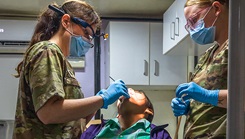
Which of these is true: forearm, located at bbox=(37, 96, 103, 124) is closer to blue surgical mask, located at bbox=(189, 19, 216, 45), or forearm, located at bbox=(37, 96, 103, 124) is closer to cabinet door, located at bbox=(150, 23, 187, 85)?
blue surgical mask, located at bbox=(189, 19, 216, 45)

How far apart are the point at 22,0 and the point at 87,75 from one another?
1.06 m

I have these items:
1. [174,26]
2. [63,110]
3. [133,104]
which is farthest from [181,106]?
[174,26]

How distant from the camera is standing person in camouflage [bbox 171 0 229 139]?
1453 millimetres

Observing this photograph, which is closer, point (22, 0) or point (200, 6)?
point (200, 6)

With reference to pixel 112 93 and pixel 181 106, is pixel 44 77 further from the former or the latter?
pixel 181 106

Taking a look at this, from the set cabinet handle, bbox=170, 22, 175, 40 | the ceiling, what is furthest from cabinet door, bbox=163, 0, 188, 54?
the ceiling

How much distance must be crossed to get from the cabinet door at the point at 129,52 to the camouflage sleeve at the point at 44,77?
7.21 ft

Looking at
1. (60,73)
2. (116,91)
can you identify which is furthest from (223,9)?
(60,73)

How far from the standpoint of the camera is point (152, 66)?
3.71 metres

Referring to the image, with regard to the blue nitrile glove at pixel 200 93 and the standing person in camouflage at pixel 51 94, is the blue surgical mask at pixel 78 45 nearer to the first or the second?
the standing person in camouflage at pixel 51 94

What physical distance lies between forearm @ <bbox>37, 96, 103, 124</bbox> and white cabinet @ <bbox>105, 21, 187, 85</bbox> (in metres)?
2.17

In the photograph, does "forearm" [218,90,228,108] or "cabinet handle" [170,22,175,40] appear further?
"cabinet handle" [170,22,175,40]

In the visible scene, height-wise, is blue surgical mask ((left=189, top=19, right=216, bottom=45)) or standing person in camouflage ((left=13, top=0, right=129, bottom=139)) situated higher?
blue surgical mask ((left=189, top=19, right=216, bottom=45))

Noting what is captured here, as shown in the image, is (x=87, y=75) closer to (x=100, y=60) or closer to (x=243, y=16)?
(x=100, y=60)
